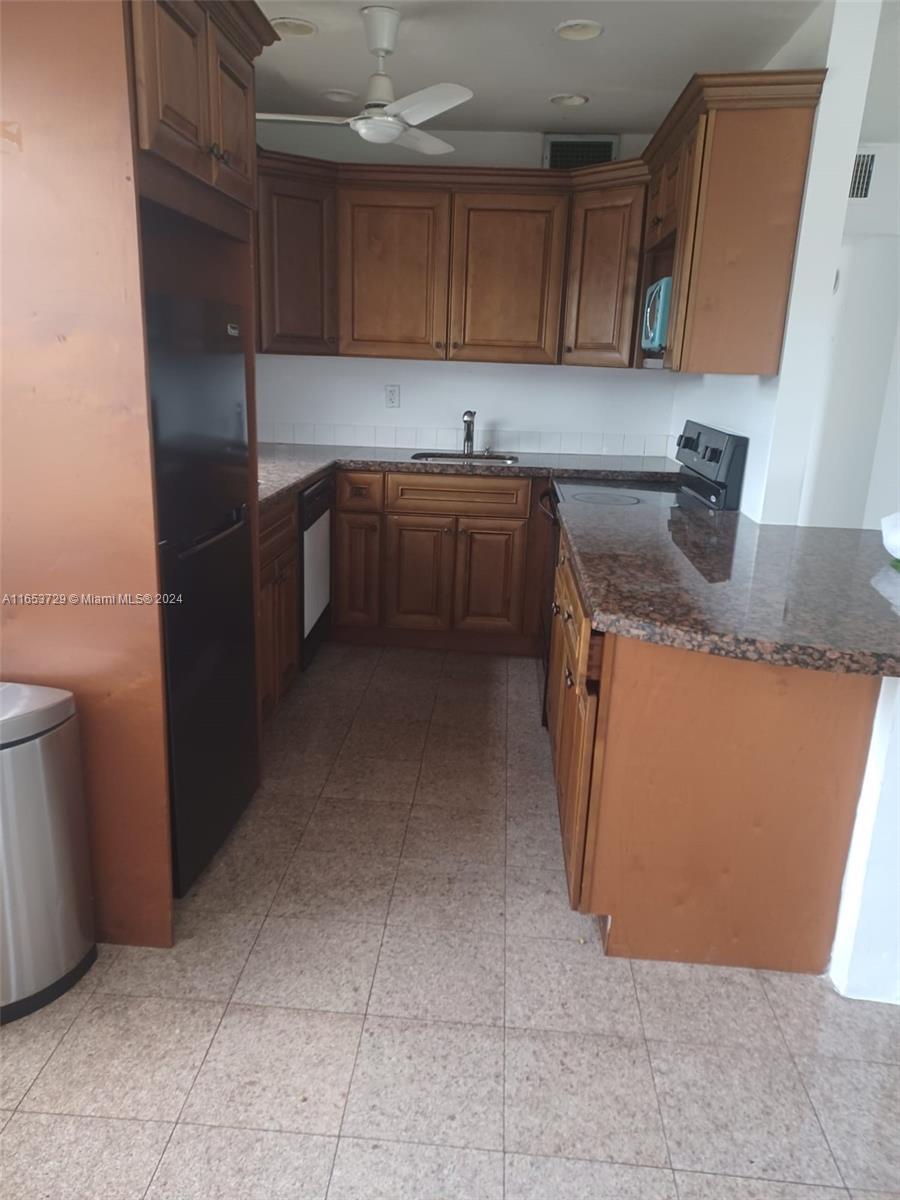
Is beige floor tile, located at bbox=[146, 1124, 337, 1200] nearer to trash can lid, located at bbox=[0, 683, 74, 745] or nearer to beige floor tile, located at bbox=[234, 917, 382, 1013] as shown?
beige floor tile, located at bbox=[234, 917, 382, 1013]

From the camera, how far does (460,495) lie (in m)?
3.77

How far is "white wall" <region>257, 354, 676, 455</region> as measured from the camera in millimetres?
4246

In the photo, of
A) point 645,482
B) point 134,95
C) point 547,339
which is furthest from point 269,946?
point 547,339

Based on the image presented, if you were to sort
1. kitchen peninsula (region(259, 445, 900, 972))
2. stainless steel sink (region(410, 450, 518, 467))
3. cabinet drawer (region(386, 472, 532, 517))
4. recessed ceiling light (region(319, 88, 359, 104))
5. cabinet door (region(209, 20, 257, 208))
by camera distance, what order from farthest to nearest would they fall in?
1. stainless steel sink (region(410, 450, 518, 467))
2. cabinet drawer (region(386, 472, 532, 517))
3. recessed ceiling light (region(319, 88, 359, 104))
4. cabinet door (region(209, 20, 257, 208))
5. kitchen peninsula (region(259, 445, 900, 972))

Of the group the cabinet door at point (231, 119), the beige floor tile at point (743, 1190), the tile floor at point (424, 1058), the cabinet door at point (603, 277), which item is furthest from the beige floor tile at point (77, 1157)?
the cabinet door at point (603, 277)

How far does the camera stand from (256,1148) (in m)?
1.47

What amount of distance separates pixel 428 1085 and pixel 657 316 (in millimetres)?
2505

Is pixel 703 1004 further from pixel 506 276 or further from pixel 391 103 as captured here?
pixel 506 276

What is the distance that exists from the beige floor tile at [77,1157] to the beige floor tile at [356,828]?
940 millimetres

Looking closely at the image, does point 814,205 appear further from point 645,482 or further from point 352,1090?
point 352,1090

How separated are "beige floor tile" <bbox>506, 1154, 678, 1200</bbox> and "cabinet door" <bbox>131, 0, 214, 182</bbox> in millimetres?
1965

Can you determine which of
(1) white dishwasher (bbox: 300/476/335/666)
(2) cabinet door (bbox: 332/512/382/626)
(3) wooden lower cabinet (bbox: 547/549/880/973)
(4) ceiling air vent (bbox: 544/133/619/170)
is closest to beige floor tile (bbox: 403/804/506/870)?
(3) wooden lower cabinet (bbox: 547/549/880/973)

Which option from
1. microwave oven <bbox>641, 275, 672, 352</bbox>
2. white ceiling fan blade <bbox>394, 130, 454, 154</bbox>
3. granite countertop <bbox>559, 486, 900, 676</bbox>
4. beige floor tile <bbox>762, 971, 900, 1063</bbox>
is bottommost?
beige floor tile <bbox>762, 971, 900, 1063</bbox>

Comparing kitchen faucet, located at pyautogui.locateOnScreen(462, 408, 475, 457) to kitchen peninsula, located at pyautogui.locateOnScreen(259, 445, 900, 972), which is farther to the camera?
kitchen faucet, located at pyautogui.locateOnScreen(462, 408, 475, 457)
